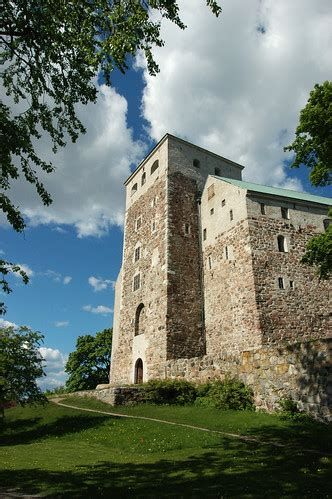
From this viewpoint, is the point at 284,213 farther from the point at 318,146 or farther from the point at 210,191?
the point at 318,146

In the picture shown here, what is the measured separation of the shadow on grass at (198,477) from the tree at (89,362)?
107 ft

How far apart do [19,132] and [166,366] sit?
59.0ft

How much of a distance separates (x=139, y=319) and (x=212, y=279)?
6.80 meters

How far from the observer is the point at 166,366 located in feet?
77.5

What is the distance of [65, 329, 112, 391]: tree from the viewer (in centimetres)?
4044

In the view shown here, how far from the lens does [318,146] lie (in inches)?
559

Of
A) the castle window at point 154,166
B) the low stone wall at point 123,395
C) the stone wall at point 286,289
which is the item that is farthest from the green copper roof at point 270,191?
the low stone wall at point 123,395

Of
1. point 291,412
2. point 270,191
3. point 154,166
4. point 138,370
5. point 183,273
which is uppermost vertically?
point 154,166

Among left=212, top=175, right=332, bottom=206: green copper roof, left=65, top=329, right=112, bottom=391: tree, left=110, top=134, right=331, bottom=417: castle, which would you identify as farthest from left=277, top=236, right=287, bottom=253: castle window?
left=65, top=329, right=112, bottom=391: tree

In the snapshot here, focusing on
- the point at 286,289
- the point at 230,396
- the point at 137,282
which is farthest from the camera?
the point at 137,282

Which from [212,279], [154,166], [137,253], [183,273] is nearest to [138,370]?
[183,273]

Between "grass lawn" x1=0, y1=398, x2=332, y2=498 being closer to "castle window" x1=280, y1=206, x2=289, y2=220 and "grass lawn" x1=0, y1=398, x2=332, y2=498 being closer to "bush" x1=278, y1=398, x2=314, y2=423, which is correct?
"bush" x1=278, y1=398, x2=314, y2=423

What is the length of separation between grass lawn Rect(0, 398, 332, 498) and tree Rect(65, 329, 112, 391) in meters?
24.0

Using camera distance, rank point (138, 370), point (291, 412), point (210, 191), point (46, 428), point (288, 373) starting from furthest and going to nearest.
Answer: point (210, 191), point (138, 370), point (46, 428), point (288, 373), point (291, 412)
